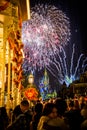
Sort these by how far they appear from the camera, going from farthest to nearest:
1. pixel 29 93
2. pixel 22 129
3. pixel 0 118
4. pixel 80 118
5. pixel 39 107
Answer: pixel 29 93 → pixel 0 118 → pixel 39 107 → pixel 80 118 → pixel 22 129

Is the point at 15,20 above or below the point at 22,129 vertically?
above

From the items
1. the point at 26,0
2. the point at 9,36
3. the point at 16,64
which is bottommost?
the point at 16,64

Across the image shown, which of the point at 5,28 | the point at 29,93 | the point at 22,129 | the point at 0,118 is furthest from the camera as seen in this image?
the point at 29,93

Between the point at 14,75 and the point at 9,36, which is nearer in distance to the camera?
the point at 9,36

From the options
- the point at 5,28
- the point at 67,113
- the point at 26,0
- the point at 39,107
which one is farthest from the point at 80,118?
the point at 26,0

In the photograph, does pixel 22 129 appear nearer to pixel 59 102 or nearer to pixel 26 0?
pixel 59 102

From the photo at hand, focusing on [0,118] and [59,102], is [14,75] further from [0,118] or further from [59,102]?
[59,102]

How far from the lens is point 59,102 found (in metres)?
7.48

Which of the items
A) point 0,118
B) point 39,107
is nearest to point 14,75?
point 0,118

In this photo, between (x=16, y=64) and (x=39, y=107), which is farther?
(x=16, y=64)

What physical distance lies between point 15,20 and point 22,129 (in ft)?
29.5

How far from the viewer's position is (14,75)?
16.7 m

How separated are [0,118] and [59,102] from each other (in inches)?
122

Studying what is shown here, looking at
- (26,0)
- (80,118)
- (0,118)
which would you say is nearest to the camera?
(80,118)
